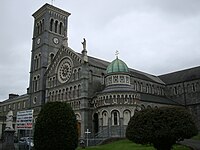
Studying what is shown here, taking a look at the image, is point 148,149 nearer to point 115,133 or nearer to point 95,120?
point 115,133

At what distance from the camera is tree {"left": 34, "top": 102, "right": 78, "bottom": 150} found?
87.2 feet

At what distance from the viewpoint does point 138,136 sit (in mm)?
29375

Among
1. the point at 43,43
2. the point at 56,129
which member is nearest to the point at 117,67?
the point at 43,43

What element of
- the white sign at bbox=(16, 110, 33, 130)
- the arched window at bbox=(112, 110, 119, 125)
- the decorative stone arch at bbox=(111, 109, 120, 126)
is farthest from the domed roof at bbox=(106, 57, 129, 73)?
the white sign at bbox=(16, 110, 33, 130)

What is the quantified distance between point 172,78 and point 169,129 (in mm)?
54401

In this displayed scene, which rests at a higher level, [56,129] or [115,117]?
[115,117]

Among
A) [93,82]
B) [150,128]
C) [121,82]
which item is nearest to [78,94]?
[93,82]

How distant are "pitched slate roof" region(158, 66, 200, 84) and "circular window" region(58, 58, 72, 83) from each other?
31898mm

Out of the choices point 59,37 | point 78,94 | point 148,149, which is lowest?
point 148,149

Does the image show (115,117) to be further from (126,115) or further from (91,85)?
(91,85)

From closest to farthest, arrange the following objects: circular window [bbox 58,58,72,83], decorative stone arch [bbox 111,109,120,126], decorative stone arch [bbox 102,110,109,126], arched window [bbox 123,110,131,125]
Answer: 1. decorative stone arch [bbox 111,109,120,126]
2. arched window [bbox 123,110,131,125]
3. decorative stone arch [bbox 102,110,109,126]
4. circular window [bbox 58,58,72,83]

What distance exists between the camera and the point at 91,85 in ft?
188

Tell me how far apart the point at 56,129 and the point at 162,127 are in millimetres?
10656

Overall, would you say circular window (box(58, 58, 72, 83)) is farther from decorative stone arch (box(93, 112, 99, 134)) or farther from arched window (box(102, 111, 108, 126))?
arched window (box(102, 111, 108, 126))
